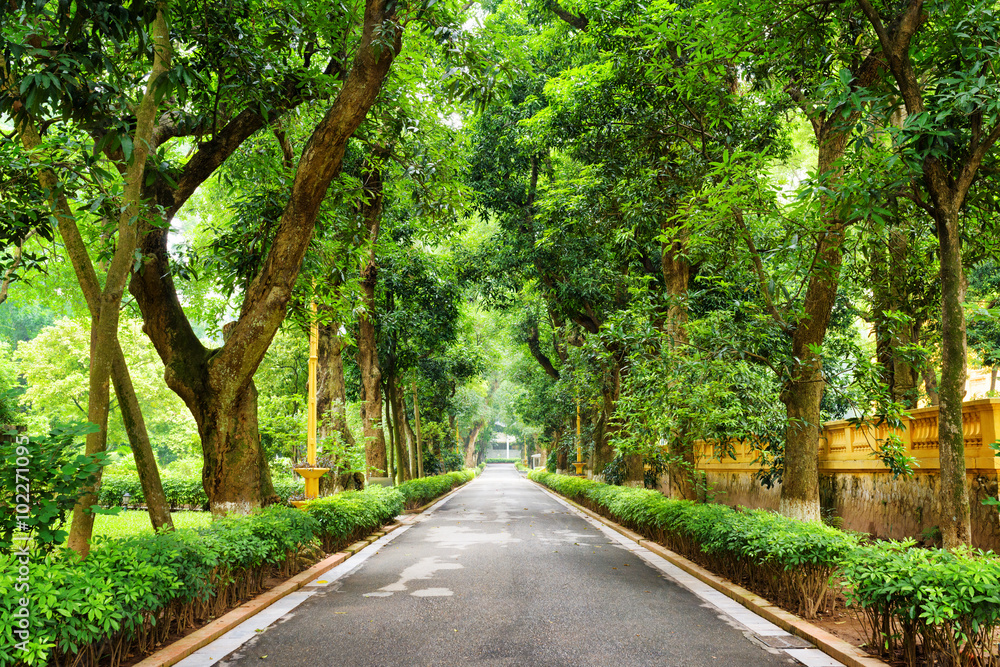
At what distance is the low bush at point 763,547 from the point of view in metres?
6.38

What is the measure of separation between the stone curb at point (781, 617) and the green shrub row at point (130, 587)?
5.33 metres

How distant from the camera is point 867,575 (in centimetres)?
484

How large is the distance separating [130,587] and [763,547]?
594cm

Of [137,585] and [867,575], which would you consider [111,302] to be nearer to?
[137,585]

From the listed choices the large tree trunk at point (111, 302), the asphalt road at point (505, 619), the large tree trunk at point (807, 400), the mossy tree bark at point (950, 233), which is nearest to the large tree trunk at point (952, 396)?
the mossy tree bark at point (950, 233)

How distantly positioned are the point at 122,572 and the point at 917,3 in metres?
8.10

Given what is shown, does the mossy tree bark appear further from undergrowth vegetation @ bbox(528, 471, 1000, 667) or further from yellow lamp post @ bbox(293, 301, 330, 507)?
yellow lamp post @ bbox(293, 301, 330, 507)

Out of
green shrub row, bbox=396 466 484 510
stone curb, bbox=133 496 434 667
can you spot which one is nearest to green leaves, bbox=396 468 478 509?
green shrub row, bbox=396 466 484 510

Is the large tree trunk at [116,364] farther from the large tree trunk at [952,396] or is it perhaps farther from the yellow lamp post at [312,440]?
the large tree trunk at [952,396]

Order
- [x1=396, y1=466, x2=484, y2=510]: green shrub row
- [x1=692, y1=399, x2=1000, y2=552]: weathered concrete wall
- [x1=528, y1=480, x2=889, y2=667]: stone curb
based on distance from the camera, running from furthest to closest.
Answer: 1. [x1=396, y1=466, x2=484, y2=510]: green shrub row
2. [x1=692, y1=399, x2=1000, y2=552]: weathered concrete wall
3. [x1=528, y1=480, x2=889, y2=667]: stone curb

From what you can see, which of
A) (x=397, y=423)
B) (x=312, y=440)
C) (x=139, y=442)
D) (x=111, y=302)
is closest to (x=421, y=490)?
(x=397, y=423)

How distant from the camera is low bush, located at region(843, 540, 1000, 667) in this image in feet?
13.7

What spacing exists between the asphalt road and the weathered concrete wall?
303cm

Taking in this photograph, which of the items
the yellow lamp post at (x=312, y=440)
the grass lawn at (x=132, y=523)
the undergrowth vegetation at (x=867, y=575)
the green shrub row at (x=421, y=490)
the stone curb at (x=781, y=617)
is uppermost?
the yellow lamp post at (x=312, y=440)
